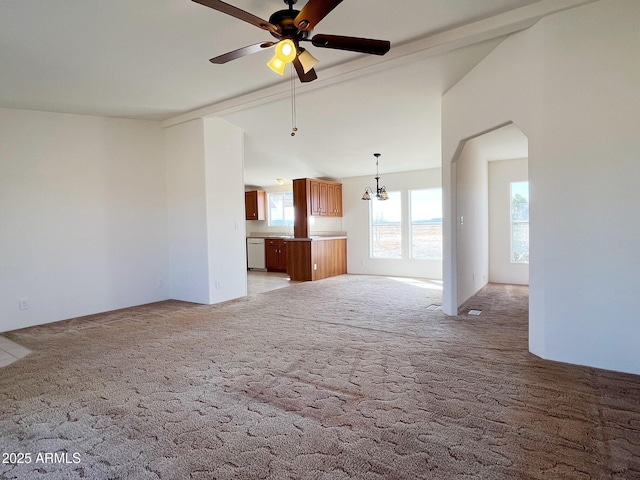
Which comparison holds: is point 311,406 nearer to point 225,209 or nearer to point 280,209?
point 225,209

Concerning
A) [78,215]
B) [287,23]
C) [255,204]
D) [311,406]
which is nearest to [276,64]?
[287,23]

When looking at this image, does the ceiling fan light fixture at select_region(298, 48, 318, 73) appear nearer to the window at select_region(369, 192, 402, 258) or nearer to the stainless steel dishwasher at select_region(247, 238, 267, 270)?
the window at select_region(369, 192, 402, 258)

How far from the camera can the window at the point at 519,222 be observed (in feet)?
22.7

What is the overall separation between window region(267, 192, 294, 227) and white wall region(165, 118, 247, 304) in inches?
159

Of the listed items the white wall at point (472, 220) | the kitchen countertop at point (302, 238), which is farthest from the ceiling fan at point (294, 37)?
the kitchen countertop at point (302, 238)

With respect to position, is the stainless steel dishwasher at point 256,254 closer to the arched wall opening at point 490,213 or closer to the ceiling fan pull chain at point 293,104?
the ceiling fan pull chain at point 293,104

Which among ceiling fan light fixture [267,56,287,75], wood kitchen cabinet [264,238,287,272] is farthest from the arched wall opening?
wood kitchen cabinet [264,238,287,272]

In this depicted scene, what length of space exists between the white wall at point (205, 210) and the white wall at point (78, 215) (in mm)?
273

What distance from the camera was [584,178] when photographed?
275 centimetres

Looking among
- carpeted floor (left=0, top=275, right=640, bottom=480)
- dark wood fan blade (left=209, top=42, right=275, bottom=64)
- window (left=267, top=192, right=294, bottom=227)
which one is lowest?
carpeted floor (left=0, top=275, right=640, bottom=480)

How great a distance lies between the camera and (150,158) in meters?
5.66

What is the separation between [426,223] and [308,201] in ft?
8.99

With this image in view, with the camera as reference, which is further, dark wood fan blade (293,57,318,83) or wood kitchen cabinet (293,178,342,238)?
wood kitchen cabinet (293,178,342,238)

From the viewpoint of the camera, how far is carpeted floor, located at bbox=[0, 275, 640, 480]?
5.72 ft
